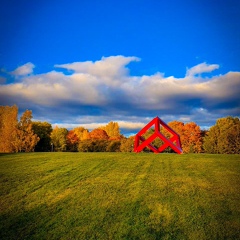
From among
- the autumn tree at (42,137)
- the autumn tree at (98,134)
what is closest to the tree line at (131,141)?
the autumn tree at (42,137)

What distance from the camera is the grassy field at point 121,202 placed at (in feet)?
26.7

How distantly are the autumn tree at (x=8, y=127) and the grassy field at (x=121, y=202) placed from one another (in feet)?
110

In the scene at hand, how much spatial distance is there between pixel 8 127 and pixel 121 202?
142ft

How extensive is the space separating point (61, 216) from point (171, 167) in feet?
29.0

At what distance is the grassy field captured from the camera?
320 inches

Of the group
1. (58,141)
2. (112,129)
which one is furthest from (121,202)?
(112,129)

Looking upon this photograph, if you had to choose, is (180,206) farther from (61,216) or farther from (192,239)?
(61,216)

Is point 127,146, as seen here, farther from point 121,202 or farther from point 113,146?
point 121,202

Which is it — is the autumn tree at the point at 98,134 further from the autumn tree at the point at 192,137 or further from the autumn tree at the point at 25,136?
the autumn tree at the point at 25,136

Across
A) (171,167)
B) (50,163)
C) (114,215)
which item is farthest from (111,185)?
(50,163)

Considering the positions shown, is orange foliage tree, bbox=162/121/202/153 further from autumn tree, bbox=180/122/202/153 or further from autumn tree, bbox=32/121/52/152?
autumn tree, bbox=32/121/52/152

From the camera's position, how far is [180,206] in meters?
9.73

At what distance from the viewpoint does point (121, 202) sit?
1021 centimetres

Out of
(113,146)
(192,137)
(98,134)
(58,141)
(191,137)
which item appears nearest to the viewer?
(192,137)
